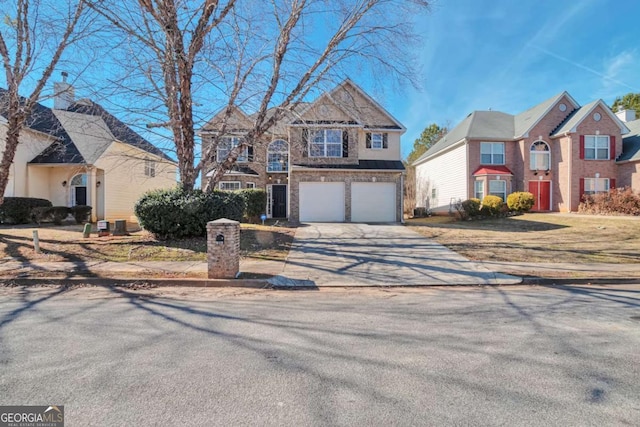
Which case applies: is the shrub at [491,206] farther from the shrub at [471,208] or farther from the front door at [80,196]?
the front door at [80,196]

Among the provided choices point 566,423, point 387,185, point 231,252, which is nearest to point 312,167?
point 387,185

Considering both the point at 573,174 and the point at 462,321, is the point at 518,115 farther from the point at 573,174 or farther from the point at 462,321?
the point at 462,321

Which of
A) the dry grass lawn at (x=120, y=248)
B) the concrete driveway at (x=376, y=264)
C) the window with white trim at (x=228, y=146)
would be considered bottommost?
the concrete driveway at (x=376, y=264)

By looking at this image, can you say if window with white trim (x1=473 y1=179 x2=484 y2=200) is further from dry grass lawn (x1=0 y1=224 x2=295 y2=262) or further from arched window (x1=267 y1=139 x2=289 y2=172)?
dry grass lawn (x1=0 y1=224 x2=295 y2=262)

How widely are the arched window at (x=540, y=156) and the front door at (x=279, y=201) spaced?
675 inches

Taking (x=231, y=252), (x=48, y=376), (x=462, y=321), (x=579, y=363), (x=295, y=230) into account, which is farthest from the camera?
(x=295, y=230)

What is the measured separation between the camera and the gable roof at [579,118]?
2264 cm

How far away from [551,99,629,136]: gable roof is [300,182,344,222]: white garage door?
51.7 ft

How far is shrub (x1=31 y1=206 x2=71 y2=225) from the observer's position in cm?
1666

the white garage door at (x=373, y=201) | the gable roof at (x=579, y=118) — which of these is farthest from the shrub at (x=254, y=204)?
the gable roof at (x=579, y=118)

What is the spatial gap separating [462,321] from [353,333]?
1.71 metres

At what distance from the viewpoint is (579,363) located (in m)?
3.62

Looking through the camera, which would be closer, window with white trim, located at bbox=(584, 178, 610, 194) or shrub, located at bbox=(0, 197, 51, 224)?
shrub, located at bbox=(0, 197, 51, 224)

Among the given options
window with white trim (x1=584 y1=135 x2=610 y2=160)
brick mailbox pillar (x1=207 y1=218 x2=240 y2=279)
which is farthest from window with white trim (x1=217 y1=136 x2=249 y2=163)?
window with white trim (x1=584 y1=135 x2=610 y2=160)
